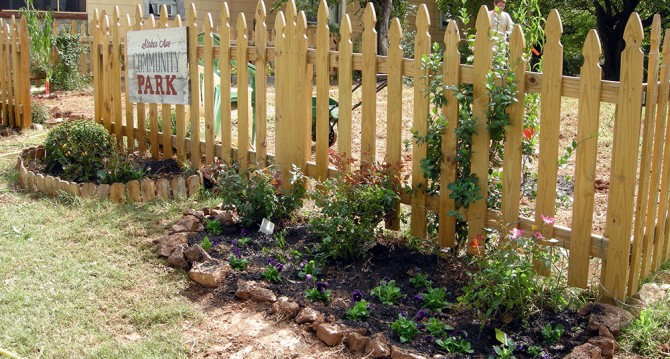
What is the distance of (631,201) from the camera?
4.16 metres

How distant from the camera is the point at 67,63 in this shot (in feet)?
47.0

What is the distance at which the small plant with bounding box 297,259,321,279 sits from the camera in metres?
4.64

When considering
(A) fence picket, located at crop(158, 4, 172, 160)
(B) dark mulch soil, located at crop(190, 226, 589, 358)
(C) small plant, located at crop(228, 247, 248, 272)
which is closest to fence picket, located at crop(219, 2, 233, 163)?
(A) fence picket, located at crop(158, 4, 172, 160)

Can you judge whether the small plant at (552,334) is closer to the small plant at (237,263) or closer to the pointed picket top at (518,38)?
the pointed picket top at (518,38)

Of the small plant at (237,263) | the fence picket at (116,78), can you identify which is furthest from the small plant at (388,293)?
the fence picket at (116,78)

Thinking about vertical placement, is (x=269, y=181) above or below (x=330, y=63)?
below

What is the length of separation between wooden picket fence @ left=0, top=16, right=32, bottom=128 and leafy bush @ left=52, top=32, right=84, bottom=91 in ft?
12.9

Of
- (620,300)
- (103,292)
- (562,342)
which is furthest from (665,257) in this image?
(103,292)

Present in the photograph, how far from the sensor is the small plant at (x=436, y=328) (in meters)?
3.85

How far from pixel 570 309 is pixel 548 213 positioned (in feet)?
1.96

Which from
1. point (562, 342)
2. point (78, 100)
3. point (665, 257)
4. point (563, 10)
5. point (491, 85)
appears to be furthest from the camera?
point (563, 10)

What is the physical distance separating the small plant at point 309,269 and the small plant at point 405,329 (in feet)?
2.88

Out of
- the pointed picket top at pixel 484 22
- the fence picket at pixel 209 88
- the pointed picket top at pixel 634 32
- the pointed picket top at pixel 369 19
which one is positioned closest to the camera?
the pointed picket top at pixel 634 32

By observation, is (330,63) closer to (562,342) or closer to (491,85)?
(491,85)
